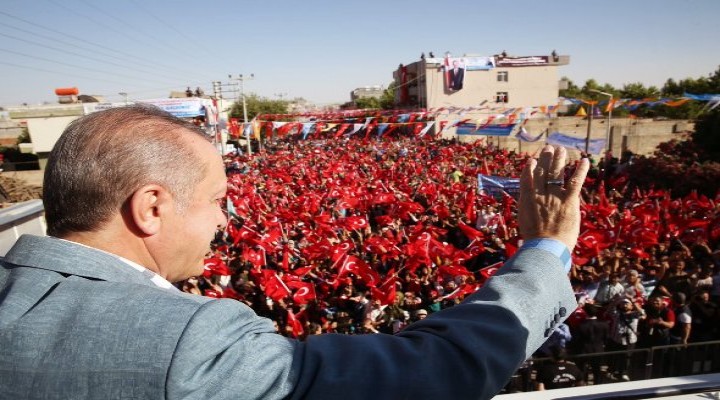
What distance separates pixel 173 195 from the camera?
918 millimetres

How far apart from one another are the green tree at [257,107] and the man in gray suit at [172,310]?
4728 cm

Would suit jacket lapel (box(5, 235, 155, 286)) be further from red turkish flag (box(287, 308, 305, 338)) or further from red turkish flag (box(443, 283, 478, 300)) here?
red turkish flag (box(443, 283, 478, 300))

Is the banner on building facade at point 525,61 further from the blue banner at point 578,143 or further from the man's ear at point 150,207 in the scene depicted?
the man's ear at point 150,207

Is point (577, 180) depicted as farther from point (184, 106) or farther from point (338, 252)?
point (184, 106)

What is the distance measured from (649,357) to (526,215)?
5015 millimetres

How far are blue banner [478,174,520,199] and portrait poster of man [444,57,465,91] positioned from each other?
2946cm

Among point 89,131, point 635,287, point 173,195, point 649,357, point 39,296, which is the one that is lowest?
point 649,357

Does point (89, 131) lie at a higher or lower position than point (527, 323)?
higher

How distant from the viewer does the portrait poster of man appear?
3750 cm

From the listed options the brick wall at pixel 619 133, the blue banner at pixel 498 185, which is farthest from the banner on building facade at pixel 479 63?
the blue banner at pixel 498 185

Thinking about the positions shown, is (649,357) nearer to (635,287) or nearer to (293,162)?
(635,287)

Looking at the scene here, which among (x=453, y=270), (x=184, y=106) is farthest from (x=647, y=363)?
(x=184, y=106)

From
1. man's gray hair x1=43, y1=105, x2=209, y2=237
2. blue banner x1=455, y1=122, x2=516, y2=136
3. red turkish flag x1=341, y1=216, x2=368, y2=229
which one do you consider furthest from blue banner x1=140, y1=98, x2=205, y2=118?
man's gray hair x1=43, y1=105, x2=209, y2=237

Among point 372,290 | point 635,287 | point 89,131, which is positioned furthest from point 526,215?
point 635,287
